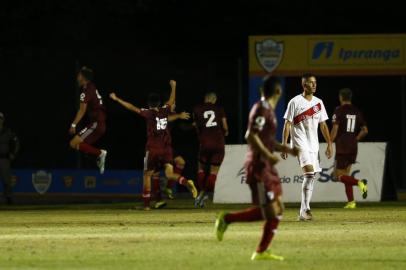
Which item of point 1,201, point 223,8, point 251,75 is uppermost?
point 223,8

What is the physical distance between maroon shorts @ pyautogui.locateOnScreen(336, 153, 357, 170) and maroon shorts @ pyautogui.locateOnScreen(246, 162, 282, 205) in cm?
1071

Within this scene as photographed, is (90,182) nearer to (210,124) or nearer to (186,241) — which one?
(210,124)

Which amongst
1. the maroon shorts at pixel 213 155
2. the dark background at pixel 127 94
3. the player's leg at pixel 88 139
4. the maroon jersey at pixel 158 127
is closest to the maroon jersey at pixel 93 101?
the player's leg at pixel 88 139

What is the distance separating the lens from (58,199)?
101 feet

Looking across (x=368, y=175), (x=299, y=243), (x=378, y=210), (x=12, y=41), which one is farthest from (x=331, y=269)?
(x=12, y=41)

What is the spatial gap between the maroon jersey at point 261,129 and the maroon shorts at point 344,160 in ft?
34.9

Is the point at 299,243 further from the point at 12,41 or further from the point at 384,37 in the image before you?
the point at 12,41

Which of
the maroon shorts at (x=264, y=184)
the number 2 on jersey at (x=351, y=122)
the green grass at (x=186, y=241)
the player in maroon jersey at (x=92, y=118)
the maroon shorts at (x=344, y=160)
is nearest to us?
the green grass at (x=186, y=241)

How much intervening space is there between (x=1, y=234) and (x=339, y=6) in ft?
85.5

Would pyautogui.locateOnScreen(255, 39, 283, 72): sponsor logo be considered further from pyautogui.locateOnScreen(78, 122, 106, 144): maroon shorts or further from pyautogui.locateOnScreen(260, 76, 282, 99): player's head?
pyautogui.locateOnScreen(260, 76, 282, 99): player's head

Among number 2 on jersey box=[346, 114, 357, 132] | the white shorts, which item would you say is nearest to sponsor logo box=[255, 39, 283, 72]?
number 2 on jersey box=[346, 114, 357, 132]

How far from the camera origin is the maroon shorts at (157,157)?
24094mm

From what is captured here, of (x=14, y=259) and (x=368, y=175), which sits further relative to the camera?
(x=368, y=175)

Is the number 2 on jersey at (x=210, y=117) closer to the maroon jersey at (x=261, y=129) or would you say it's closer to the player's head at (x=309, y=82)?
the player's head at (x=309, y=82)
